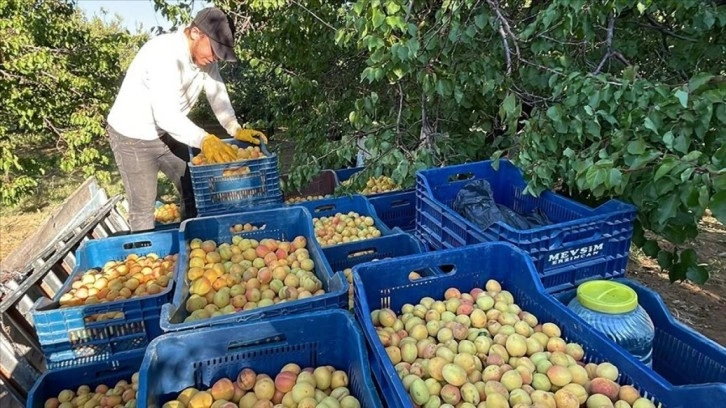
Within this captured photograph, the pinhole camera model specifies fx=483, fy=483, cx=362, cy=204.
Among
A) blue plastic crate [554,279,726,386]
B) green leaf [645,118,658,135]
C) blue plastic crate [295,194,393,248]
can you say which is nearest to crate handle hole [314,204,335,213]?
blue plastic crate [295,194,393,248]

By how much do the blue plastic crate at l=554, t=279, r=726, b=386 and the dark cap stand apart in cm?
241

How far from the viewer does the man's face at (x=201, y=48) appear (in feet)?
10.1

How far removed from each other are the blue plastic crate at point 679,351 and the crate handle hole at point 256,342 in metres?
1.24

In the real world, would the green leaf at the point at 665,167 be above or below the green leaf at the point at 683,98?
below

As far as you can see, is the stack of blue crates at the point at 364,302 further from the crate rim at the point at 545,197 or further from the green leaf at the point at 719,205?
the green leaf at the point at 719,205

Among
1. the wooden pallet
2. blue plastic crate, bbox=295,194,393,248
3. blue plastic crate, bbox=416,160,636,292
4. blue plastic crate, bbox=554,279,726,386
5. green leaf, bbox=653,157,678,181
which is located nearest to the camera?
blue plastic crate, bbox=554,279,726,386

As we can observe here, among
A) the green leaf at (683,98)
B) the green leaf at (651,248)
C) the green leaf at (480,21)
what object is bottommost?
the green leaf at (651,248)

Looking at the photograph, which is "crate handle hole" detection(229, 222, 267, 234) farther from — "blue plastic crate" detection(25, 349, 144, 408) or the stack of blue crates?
"blue plastic crate" detection(25, 349, 144, 408)

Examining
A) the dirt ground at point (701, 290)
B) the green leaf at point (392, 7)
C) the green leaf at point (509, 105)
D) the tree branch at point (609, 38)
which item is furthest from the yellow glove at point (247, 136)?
the dirt ground at point (701, 290)

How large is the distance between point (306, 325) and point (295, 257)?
0.78 m

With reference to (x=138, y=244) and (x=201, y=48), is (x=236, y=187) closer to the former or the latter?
(x=138, y=244)

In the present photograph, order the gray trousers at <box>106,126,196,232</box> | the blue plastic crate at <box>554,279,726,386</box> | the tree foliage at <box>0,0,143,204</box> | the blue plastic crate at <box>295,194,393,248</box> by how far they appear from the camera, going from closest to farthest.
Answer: the blue plastic crate at <box>554,279,726,386</box> < the gray trousers at <box>106,126,196,232</box> < the blue plastic crate at <box>295,194,393,248</box> < the tree foliage at <box>0,0,143,204</box>

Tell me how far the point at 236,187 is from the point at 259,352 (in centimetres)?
165

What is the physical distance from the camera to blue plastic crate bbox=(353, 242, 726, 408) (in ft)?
4.84
